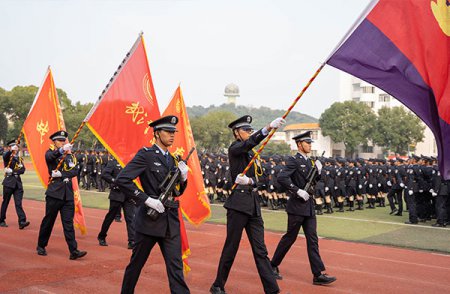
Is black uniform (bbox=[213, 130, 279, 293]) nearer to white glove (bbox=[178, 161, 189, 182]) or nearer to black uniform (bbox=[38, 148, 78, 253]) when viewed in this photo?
white glove (bbox=[178, 161, 189, 182])

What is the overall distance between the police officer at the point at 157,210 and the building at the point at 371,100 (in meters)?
58.7

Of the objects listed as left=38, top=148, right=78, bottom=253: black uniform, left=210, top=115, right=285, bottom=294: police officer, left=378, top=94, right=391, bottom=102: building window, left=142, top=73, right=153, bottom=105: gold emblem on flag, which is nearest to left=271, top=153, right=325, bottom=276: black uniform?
left=210, top=115, right=285, bottom=294: police officer

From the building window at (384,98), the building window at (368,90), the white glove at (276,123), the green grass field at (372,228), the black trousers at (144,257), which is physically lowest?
the green grass field at (372,228)

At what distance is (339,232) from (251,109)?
166 metres

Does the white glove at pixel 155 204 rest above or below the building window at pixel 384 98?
below

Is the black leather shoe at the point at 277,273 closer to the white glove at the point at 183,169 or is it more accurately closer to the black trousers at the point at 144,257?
the black trousers at the point at 144,257

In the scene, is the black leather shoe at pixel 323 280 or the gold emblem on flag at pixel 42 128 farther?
the gold emblem on flag at pixel 42 128

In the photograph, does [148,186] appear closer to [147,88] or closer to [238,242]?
[238,242]

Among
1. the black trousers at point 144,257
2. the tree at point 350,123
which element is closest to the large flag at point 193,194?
the black trousers at point 144,257

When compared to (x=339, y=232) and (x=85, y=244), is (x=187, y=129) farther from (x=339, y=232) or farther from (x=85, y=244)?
(x=339, y=232)

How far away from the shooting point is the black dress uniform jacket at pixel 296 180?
6852 millimetres

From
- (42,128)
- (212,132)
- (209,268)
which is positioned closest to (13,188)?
(42,128)

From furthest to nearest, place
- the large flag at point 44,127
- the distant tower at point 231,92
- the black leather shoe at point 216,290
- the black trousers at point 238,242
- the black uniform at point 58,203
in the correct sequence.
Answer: the distant tower at point 231,92 < the large flag at point 44,127 < the black uniform at point 58,203 < the black leather shoe at point 216,290 < the black trousers at point 238,242

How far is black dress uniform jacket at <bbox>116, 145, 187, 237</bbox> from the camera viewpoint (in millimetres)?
4926
